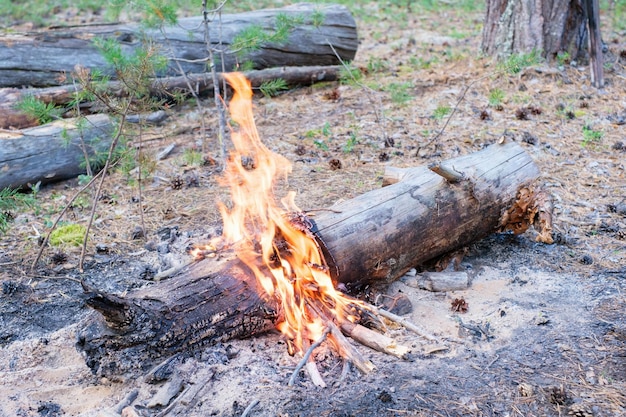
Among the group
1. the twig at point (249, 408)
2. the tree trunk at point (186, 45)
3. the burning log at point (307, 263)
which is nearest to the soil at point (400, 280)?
the twig at point (249, 408)

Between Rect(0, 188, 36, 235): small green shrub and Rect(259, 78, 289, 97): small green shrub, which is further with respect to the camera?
Rect(259, 78, 289, 97): small green shrub

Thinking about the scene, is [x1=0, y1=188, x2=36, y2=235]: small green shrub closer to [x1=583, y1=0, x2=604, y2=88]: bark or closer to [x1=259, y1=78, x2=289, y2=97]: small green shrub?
[x1=259, y1=78, x2=289, y2=97]: small green shrub

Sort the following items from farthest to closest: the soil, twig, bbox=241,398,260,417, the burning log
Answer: the burning log < the soil < twig, bbox=241,398,260,417

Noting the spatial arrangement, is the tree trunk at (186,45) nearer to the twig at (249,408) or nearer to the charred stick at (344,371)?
the charred stick at (344,371)

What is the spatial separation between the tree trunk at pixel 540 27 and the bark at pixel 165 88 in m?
2.11

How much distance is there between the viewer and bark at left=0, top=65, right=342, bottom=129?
19.7 ft

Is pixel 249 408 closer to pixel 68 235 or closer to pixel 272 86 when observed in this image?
pixel 68 235

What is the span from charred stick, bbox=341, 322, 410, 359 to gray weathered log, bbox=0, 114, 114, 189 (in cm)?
312

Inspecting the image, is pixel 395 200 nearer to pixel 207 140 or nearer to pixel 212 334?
pixel 212 334

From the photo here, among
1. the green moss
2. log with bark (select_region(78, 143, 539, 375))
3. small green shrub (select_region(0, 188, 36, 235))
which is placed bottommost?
the green moss

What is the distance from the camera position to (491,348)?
3377 millimetres

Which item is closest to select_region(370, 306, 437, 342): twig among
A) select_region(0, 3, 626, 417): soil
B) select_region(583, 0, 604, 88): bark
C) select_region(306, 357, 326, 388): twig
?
select_region(0, 3, 626, 417): soil

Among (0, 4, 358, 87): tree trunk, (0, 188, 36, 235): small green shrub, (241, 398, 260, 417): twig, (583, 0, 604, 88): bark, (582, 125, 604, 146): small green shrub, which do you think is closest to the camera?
(241, 398, 260, 417): twig

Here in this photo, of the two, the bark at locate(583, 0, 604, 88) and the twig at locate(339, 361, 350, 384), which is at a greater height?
the bark at locate(583, 0, 604, 88)
